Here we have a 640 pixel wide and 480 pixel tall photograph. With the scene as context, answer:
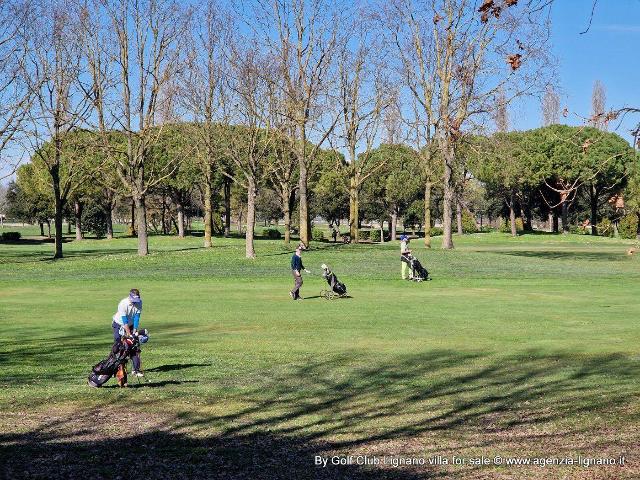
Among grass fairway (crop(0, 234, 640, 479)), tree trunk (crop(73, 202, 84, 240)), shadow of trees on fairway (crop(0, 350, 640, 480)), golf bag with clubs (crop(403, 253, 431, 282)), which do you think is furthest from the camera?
tree trunk (crop(73, 202, 84, 240))

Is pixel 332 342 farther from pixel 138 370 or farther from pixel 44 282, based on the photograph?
pixel 44 282

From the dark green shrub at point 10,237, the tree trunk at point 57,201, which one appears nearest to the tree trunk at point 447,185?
the tree trunk at point 57,201

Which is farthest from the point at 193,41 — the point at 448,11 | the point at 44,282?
the point at 44,282

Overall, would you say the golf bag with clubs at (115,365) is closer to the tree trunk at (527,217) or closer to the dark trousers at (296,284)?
the dark trousers at (296,284)

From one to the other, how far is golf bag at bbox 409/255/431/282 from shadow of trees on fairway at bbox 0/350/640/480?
22.5 metres

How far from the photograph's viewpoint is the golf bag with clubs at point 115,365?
582 inches

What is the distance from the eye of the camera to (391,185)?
4040 inches

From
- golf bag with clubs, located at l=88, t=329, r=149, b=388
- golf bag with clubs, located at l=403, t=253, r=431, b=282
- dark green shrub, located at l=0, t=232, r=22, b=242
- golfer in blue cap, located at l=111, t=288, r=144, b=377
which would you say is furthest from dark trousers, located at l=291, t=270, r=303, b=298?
dark green shrub, located at l=0, t=232, r=22, b=242

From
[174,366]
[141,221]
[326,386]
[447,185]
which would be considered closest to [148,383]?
[174,366]

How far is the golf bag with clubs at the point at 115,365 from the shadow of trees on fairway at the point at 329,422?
0.99 metres

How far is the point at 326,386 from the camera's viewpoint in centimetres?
1538

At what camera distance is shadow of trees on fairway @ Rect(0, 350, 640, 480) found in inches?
394

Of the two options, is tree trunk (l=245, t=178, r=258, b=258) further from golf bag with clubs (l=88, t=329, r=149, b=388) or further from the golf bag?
golf bag with clubs (l=88, t=329, r=149, b=388)

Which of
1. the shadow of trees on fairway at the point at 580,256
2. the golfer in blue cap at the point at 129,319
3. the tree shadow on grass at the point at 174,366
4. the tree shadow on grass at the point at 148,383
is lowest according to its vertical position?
the shadow of trees on fairway at the point at 580,256
